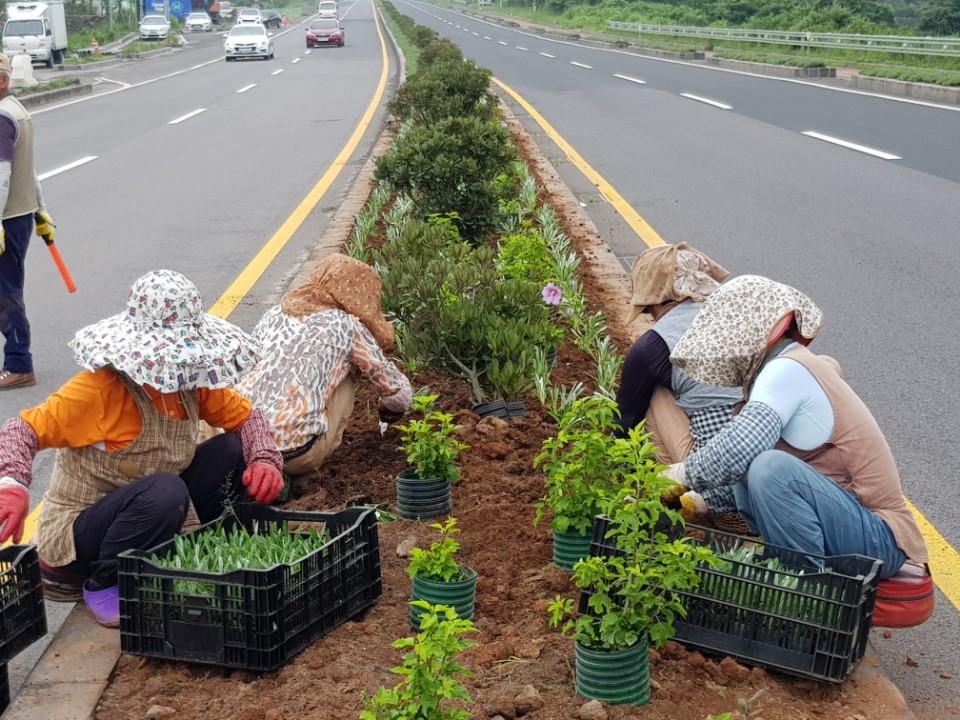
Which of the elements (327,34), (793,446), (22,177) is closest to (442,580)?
(793,446)

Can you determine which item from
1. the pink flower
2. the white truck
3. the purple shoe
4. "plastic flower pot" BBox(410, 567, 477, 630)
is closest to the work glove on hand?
"plastic flower pot" BBox(410, 567, 477, 630)

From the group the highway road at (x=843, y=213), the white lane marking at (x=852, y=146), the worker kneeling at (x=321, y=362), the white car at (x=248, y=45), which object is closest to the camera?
the worker kneeling at (x=321, y=362)

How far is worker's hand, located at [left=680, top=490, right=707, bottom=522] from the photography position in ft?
13.5

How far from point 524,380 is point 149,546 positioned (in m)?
2.22

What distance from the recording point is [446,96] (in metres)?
13.6

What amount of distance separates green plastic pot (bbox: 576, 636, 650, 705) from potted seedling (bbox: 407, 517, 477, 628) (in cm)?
57

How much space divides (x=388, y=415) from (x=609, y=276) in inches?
149

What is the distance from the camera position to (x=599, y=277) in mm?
8711

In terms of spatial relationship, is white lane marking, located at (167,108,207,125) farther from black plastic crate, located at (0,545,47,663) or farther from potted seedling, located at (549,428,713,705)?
potted seedling, located at (549,428,713,705)

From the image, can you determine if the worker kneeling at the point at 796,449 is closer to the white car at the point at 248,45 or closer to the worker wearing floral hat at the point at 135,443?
the worker wearing floral hat at the point at 135,443

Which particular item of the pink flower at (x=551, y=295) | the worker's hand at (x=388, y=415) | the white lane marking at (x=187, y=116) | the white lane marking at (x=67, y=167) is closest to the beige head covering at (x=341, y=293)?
the worker's hand at (x=388, y=415)

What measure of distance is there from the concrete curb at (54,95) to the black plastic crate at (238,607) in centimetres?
2427

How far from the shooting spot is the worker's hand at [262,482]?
4.18 metres

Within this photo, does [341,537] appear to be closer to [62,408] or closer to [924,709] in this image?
[62,408]
